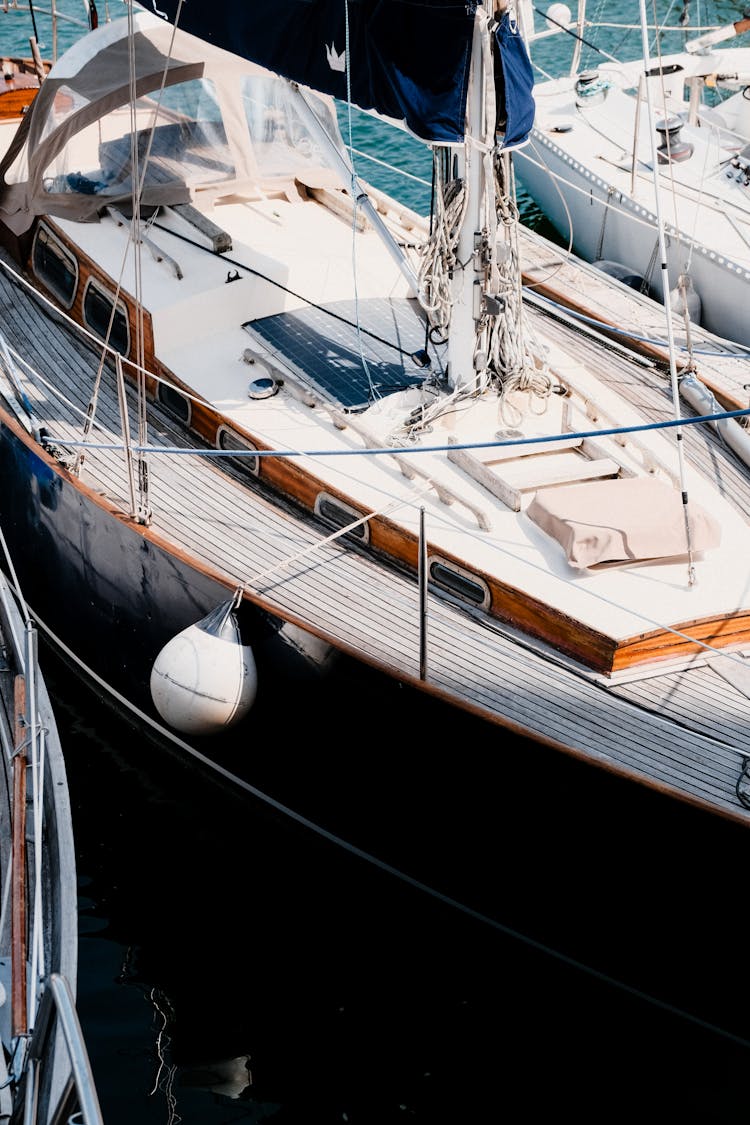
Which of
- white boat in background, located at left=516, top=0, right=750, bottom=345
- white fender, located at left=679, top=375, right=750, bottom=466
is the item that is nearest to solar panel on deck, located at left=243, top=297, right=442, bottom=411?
white fender, located at left=679, top=375, right=750, bottom=466

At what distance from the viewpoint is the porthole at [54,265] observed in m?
10.1

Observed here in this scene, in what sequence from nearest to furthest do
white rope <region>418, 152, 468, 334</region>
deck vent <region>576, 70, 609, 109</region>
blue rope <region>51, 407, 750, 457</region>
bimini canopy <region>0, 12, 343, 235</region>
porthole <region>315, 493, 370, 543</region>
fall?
blue rope <region>51, 407, 750, 457</region>, white rope <region>418, 152, 468, 334</region>, porthole <region>315, 493, 370, 543</region>, bimini canopy <region>0, 12, 343, 235</region>, deck vent <region>576, 70, 609, 109</region>

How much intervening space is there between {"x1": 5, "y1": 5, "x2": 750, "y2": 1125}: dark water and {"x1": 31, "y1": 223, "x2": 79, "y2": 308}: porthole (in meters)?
4.30

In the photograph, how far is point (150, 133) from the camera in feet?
33.3

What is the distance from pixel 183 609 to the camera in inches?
311

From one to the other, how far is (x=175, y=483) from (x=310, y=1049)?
12.4ft

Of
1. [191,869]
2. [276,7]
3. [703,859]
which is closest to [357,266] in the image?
[276,7]

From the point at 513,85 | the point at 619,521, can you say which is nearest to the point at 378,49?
the point at 513,85

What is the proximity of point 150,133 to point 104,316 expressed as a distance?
1.64 meters

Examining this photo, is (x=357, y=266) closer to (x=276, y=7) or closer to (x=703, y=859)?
(x=276, y=7)

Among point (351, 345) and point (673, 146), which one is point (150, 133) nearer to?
point (351, 345)

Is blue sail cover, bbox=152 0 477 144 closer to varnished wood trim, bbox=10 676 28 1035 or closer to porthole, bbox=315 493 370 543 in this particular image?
porthole, bbox=315 493 370 543

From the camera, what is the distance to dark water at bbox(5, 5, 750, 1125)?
651 centimetres

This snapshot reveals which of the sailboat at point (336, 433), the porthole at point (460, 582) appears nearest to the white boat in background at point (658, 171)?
the sailboat at point (336, 433)
